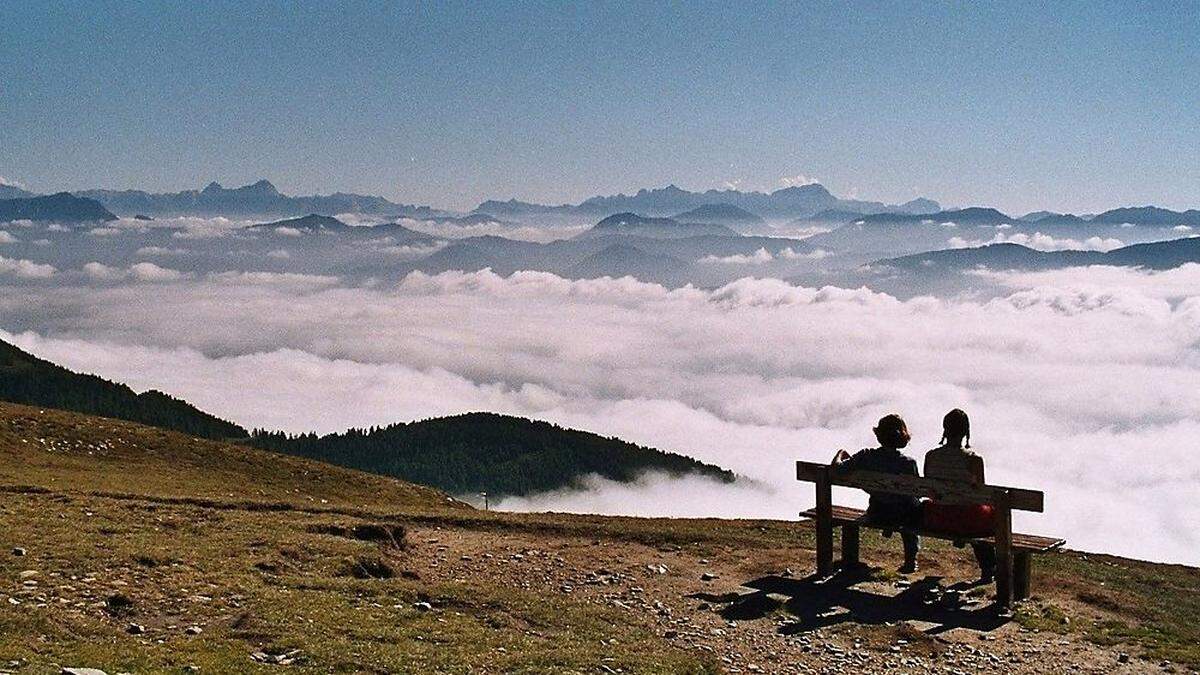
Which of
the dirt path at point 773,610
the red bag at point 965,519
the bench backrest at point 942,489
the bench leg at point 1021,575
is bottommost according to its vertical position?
the dirt path at point 773,610

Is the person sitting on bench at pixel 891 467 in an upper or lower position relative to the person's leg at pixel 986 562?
upper

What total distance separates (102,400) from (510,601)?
17672cm

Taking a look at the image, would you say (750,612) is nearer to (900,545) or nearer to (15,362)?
(900,545)

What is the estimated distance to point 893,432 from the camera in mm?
18516

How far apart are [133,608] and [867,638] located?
12.3 meters

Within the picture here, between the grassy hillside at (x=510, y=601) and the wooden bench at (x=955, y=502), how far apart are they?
0.67 meters

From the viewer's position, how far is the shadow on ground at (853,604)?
16766 mm

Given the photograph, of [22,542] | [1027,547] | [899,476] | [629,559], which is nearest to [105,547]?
[22,542]

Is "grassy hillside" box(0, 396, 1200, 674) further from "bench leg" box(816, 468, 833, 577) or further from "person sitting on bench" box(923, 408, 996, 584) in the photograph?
"person sitting on bench" box(923, 408, 996, 584)

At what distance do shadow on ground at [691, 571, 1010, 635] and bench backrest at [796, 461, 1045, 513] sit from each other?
199cm

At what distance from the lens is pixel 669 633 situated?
16141 millimetres

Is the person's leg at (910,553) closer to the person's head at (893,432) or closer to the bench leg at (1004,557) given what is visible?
the bench leg at (1004,557)

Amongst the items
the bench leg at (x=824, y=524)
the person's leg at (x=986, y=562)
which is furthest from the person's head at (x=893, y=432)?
the person's leg at (x=986, y=562)

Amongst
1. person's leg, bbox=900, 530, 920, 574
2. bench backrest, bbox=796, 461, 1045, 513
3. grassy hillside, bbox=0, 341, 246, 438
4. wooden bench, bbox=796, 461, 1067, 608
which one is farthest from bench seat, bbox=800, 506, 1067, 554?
grassy hillside, bbox=0, 341, 246, 438
